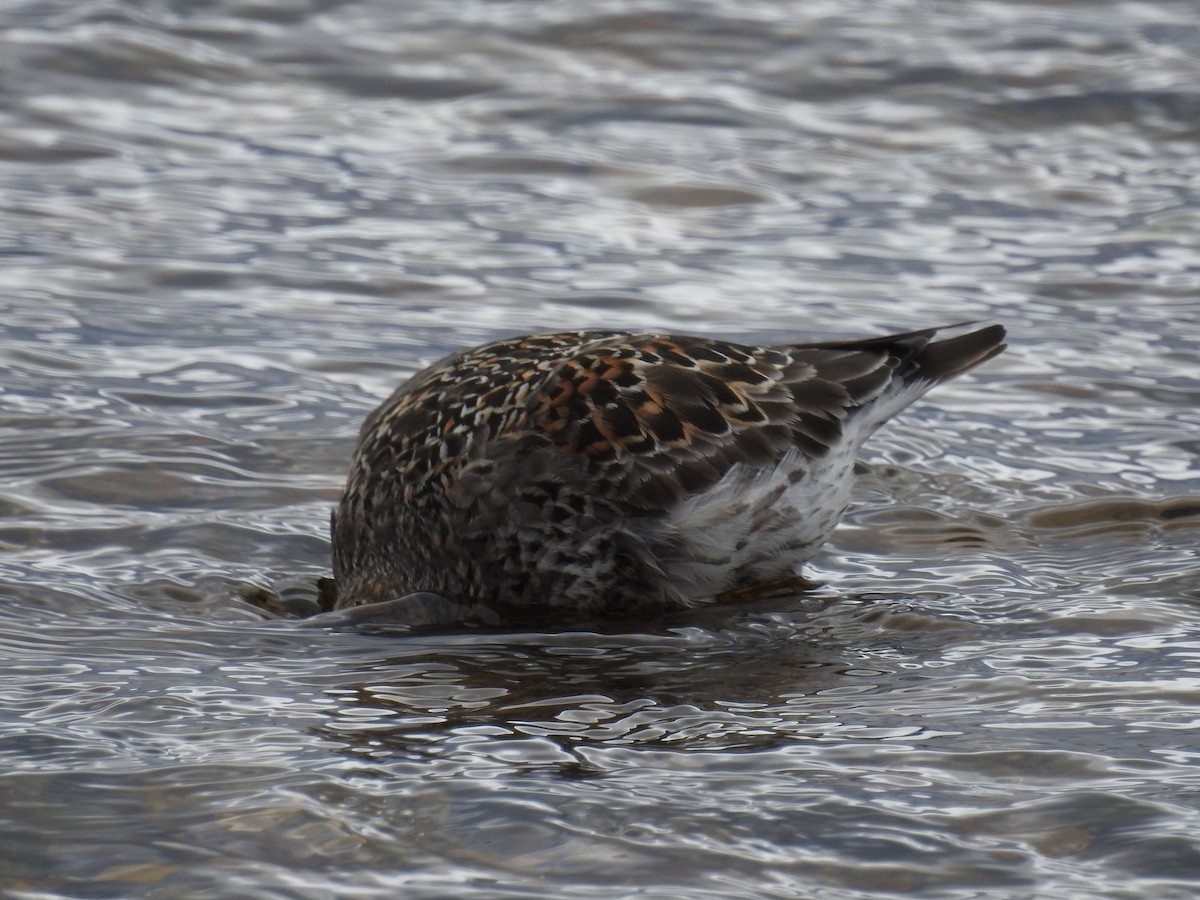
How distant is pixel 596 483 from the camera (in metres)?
5.96

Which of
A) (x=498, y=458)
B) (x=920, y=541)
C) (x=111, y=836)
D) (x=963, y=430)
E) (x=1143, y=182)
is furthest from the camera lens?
(x=1143, y=182)

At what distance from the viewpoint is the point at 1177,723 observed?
15.9ft

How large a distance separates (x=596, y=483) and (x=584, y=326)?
315 cm

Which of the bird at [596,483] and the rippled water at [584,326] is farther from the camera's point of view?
the bird at [596,483]

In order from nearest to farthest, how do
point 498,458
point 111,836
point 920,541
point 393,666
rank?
point 111,836
point 393,666
point 498,458
point 920,541

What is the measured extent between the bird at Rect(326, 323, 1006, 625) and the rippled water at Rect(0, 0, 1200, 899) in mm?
211

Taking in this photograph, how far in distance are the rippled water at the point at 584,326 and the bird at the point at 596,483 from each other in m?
0.21

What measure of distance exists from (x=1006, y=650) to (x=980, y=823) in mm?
1379

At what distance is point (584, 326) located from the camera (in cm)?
904

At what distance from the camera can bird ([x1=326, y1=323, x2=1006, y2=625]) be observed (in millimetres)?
5988

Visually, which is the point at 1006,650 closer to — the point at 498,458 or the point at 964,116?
the point at 498,458

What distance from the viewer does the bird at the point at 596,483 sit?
5.99 metres

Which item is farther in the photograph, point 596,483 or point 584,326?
point 584,326

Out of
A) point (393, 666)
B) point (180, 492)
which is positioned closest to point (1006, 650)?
point (393, 666)
